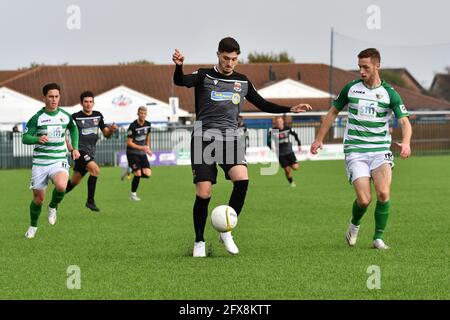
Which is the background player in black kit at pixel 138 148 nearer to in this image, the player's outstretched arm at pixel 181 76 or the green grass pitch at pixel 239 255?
the green grass pitch at pixel 239 255

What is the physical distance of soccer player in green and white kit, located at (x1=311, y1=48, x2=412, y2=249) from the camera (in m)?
10.9

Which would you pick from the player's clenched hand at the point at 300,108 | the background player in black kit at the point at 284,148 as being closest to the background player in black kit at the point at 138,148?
the background player in black kit at the point at 284,148

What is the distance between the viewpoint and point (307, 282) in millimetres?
8523

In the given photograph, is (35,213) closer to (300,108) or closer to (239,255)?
(239,255)

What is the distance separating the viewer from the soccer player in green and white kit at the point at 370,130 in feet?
35.7

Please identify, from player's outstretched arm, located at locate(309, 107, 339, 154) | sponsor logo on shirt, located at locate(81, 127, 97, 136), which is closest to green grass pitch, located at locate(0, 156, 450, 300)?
player's outstretched arm, located at locate(309, 107, 339, 154)

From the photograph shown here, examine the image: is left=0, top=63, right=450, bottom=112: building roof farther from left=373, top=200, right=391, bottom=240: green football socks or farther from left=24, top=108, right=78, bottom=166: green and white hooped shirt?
left=373, top=200, right=391, bottom=240: green football socks

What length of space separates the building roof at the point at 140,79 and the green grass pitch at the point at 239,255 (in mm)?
54759

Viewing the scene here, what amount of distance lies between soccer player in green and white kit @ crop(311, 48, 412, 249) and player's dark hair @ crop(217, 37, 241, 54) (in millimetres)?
1488

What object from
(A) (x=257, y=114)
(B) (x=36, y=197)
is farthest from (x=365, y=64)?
(A) (x=257, y=114)

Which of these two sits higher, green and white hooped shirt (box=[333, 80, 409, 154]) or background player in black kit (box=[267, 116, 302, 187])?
green and white hooped shirt (box=[333, 80, 409, 154])

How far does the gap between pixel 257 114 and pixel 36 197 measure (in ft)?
163

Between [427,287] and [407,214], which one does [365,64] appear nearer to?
[427,287]

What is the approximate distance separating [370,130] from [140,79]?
7108 centimetres
